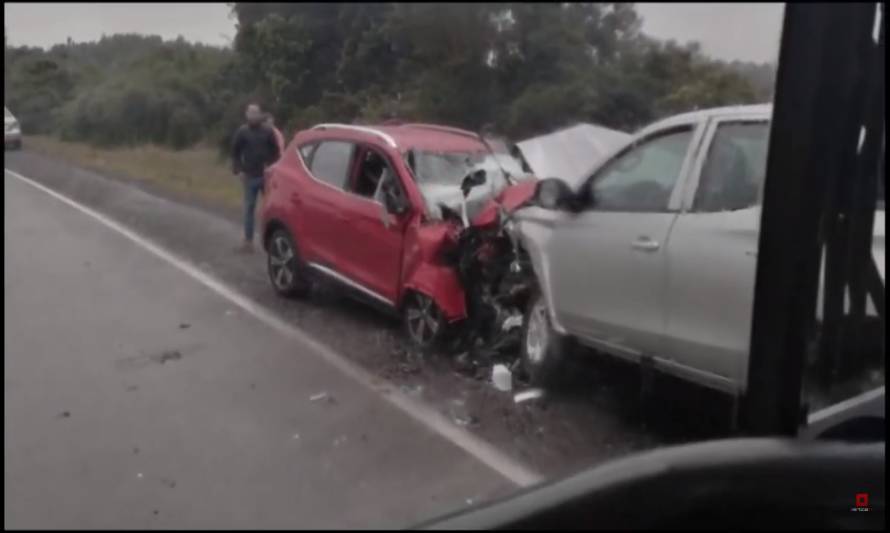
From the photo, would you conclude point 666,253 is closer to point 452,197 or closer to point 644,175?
point 644,175

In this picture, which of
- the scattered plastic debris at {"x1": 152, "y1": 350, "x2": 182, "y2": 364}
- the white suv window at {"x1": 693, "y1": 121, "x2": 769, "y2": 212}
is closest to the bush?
the scattered plastic debris at {"x1": 152, "y1": 350, "x2": 182, "y2": 364}

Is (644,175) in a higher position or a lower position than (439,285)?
higher

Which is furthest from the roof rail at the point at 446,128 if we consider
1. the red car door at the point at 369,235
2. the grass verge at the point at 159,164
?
the grass verge at the point at 159,164

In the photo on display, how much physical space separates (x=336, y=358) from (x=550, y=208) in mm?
721

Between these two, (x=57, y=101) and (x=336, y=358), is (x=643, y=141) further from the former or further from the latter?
(x=57, y=101)

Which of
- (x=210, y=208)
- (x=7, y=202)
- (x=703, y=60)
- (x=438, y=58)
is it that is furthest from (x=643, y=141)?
(x=210, y=208)

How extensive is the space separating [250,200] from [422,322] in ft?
2.27

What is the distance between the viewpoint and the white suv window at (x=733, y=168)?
3.44 m

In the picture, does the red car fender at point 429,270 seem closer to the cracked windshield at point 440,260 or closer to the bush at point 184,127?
the cracked windshield at point 440,260

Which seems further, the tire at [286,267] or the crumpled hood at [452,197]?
the tire at [286,267]

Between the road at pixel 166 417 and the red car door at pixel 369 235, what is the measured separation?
73 centimetres

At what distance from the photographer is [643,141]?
325 centimetres

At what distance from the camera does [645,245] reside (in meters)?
3.87

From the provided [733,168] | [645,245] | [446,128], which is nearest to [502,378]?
[645,245]
